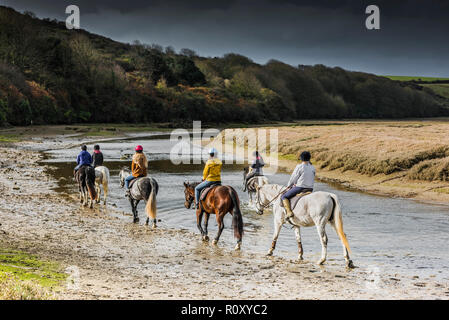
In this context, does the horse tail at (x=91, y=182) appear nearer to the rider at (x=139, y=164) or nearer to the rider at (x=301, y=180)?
the rider at (x=139, y=164)

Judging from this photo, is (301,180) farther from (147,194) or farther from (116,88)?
(116,88)

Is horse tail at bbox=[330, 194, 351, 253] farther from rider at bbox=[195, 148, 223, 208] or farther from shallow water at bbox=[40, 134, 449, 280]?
rider at bbox=[195, 148, 223, 208]

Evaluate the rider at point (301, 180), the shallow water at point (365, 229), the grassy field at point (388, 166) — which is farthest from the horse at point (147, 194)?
the grassy field at point (388, 166)

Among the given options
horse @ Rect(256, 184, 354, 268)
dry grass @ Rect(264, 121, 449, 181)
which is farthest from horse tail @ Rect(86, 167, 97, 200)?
dry grass @ Rect(264, 121, 449, 181)

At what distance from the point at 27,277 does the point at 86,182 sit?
9336 millimetres

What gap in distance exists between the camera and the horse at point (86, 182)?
17.5 meters

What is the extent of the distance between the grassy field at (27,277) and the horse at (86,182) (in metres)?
6.80

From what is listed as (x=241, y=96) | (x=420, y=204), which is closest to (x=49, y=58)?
(x=241, y=96)

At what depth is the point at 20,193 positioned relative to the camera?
63.4 ft

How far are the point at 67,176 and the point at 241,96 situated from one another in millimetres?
106300

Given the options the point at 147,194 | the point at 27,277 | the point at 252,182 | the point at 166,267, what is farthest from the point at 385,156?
the point at 27,277

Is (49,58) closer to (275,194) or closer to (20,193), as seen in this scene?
(20,193)
